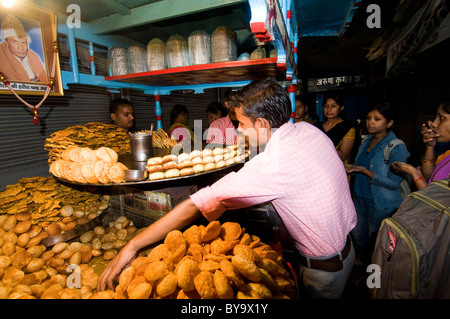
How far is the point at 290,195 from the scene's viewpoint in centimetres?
140

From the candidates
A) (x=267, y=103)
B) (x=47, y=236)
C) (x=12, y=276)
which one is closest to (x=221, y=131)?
(x=267, y=103)

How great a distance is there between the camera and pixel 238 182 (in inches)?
51.1

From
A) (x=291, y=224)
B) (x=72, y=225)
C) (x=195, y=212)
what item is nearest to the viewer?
(x=195, y=212)

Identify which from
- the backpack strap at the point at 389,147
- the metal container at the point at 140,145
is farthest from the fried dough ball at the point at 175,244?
the backpack strap at the point at 389,147

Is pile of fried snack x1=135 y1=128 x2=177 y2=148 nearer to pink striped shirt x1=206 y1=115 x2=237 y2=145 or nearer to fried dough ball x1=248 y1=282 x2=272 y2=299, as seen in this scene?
pink striped shirt x1=206 y1=115 x2=237 y2=145

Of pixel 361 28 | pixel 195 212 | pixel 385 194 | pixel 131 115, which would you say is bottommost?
pixel 385 194

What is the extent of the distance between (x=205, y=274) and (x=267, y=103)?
1330 millimetres

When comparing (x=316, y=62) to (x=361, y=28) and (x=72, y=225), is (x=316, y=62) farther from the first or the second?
(x=72, y=225)

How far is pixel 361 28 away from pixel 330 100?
10.4 ft

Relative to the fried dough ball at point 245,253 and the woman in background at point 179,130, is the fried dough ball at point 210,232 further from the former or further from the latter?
the woman in background at point 179,130

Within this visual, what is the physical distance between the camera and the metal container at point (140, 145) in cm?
240

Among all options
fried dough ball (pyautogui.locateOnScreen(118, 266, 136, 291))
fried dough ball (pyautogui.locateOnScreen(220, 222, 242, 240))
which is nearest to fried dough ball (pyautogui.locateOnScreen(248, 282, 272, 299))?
fried dough ball (pyautogui.locateOnScreen(220, 222, 242, 240))

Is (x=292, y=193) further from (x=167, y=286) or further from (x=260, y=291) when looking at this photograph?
(x=167, y=286)

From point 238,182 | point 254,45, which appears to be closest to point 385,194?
point 238,182
